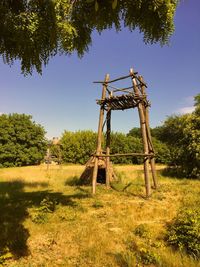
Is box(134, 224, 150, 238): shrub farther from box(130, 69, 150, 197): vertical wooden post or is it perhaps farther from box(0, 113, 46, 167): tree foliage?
box(0, 113, 46, 167): tree foliage

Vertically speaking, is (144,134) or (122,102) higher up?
(122,102)

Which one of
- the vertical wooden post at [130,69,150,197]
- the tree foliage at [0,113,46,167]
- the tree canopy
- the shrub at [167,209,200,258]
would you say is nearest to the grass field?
the shrub at [167,209,200,258]

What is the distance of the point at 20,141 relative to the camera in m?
36.6

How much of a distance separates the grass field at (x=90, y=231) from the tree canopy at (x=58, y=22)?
3838 mm

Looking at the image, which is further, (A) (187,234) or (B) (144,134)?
(B) (144,134)

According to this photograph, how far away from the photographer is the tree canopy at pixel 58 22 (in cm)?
516

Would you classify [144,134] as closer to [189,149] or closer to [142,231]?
[142,231]

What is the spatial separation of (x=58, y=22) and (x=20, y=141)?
33.0 metres

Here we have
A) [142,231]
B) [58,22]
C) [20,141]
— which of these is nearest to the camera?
[58,22]

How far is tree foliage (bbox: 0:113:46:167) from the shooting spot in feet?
115

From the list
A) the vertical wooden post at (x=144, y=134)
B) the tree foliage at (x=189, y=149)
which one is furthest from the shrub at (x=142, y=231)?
the tree foliage at (x=189, y=149)

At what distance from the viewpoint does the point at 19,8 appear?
17.9 ft

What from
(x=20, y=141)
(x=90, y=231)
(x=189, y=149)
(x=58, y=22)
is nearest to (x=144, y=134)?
(x=90, y=231)

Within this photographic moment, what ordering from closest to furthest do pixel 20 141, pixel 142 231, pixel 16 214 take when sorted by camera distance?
pixel 142 231, pixel 16 214, pixel 20 141
